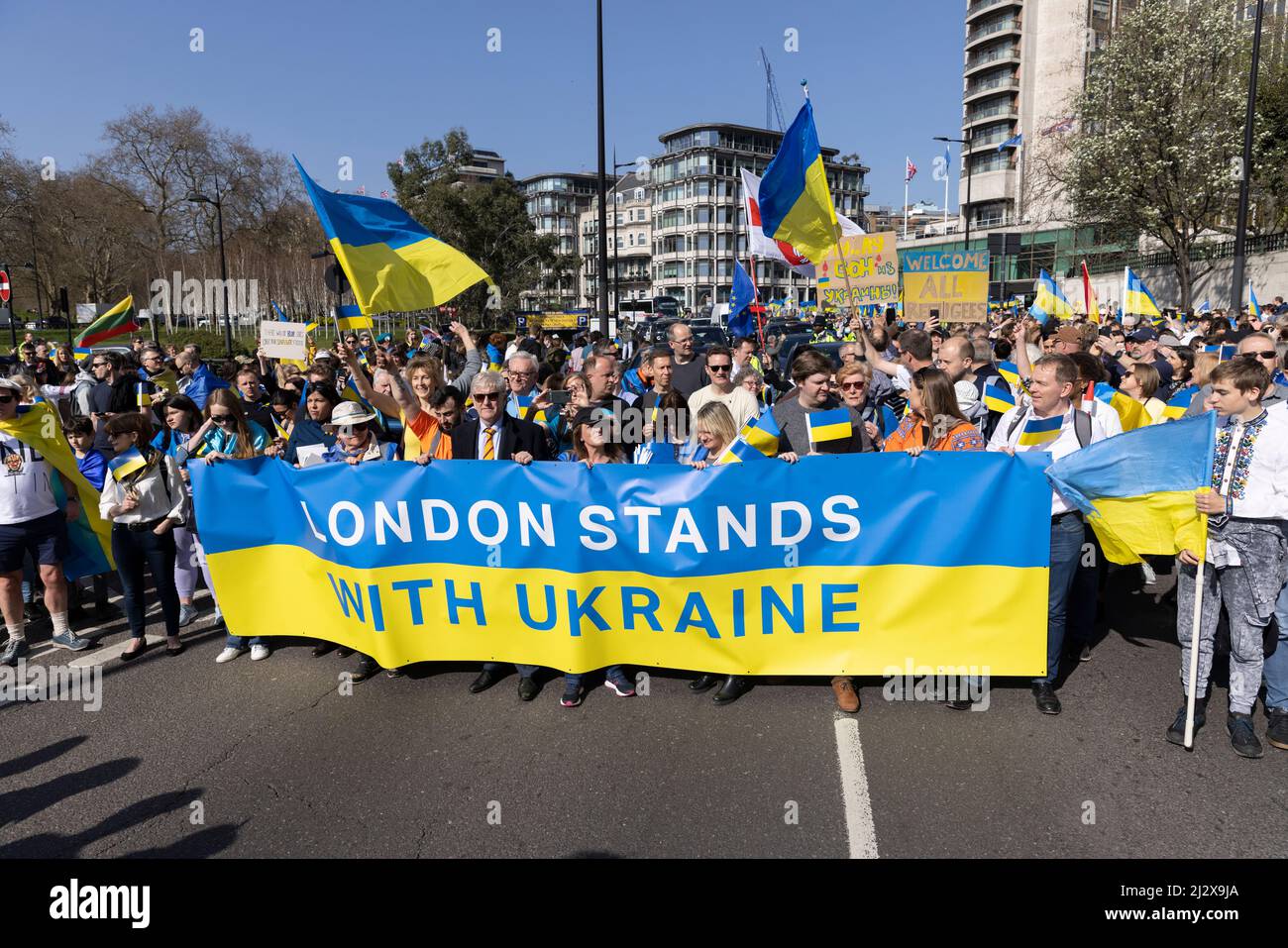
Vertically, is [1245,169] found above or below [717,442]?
above

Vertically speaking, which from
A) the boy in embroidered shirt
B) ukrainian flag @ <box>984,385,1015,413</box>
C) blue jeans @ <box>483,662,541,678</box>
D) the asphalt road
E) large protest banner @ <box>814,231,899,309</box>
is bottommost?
the asphalt road

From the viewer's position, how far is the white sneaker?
5586mm

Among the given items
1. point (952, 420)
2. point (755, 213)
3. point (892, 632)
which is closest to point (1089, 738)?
point (892, 632)

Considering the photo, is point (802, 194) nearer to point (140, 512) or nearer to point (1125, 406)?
point (1125, 406)

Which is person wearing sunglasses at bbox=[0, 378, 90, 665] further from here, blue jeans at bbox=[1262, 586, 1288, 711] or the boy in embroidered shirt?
blue jeans at bbox=[1262, 586, 1288, 711]

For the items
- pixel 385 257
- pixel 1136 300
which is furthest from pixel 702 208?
pixel 385 257

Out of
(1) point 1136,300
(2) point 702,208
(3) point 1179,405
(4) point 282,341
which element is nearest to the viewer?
(3) point 1179,405

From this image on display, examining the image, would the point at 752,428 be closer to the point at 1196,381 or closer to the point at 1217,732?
the point at 1217,732

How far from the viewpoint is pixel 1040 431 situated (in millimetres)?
4629

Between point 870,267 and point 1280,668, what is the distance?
9833 millimetres

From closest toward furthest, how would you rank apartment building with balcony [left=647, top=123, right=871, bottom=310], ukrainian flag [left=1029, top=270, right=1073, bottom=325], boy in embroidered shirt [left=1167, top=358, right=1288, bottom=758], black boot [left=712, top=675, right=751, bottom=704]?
1. boy in embroidered shirt [left=1167, top=358, right=1288, bottom=758]
2. black boot [left=712, top=675, right=751, bottom=704]
3. ukrainian flag [left=1029, top=270, right=1073, bottom=325]
4. apartment building with balcony [left=647, top=123, right=871, bottom=310]

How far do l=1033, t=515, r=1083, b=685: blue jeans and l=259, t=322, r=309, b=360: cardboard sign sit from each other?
924cm

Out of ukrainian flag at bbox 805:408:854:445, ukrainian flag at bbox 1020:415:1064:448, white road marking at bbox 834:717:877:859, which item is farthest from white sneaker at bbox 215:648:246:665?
ukrainian flag at bbox 1020:415:1064:448
